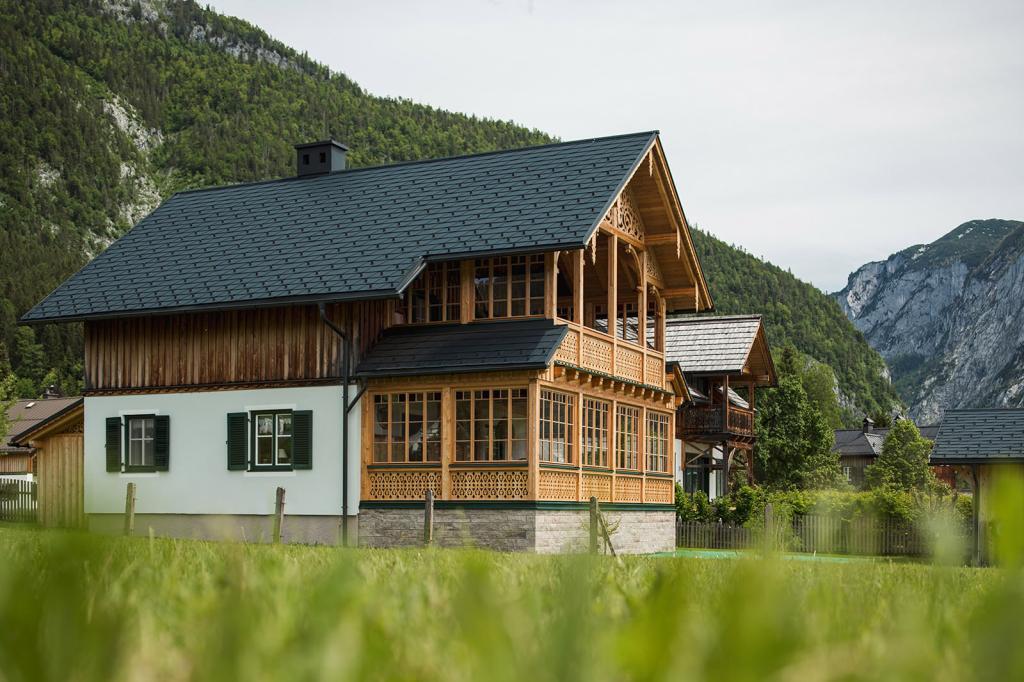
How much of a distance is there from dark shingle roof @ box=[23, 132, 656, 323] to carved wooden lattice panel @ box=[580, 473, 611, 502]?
5.08 meters

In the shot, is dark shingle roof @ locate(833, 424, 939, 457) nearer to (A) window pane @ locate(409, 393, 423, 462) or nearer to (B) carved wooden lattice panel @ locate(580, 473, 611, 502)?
(B) carved wooden lattice panel @ locate(580, 473, 611, 502)

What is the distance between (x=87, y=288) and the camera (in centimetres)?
2809

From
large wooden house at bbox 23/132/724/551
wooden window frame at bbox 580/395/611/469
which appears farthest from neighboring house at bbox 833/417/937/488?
wooden window frame at bbox 580/395/611/469

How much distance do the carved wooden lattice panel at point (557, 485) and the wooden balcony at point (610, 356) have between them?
215 centimetres

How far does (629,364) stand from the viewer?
90.7ft

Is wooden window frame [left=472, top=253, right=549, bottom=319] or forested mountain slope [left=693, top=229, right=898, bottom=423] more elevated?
forested mountain slope [left=693, top=229, right=898, bottom=423]

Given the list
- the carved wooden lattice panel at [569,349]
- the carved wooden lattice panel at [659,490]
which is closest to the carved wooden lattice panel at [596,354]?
the carved wooden lattice panel at [569,349]

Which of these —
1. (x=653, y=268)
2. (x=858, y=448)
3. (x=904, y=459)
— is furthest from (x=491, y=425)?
(x=858, y=448)

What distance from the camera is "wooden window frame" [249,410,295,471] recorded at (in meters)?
25.2

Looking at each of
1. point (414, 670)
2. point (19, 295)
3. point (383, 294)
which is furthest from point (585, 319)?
point (19, 295)

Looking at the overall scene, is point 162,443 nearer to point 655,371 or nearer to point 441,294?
point 441,294

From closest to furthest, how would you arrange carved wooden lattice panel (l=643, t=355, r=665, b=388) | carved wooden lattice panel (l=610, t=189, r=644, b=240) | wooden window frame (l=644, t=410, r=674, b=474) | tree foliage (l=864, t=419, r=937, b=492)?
carved wooden lattice panel (l=610, t=189, r=644, b=240) < carved wooden lattice panel (l=643, t=355, r=665, b=388) < wooden window frame (l=644, t=410, r=674, b=474) < tree foliage (l=864, t=419, r=937, b=492)

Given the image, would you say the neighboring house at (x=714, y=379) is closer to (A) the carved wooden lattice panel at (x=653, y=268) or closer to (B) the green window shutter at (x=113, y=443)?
(A) the carved wooden lattice panel at (x=653, y=268)

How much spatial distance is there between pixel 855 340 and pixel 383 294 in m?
154
